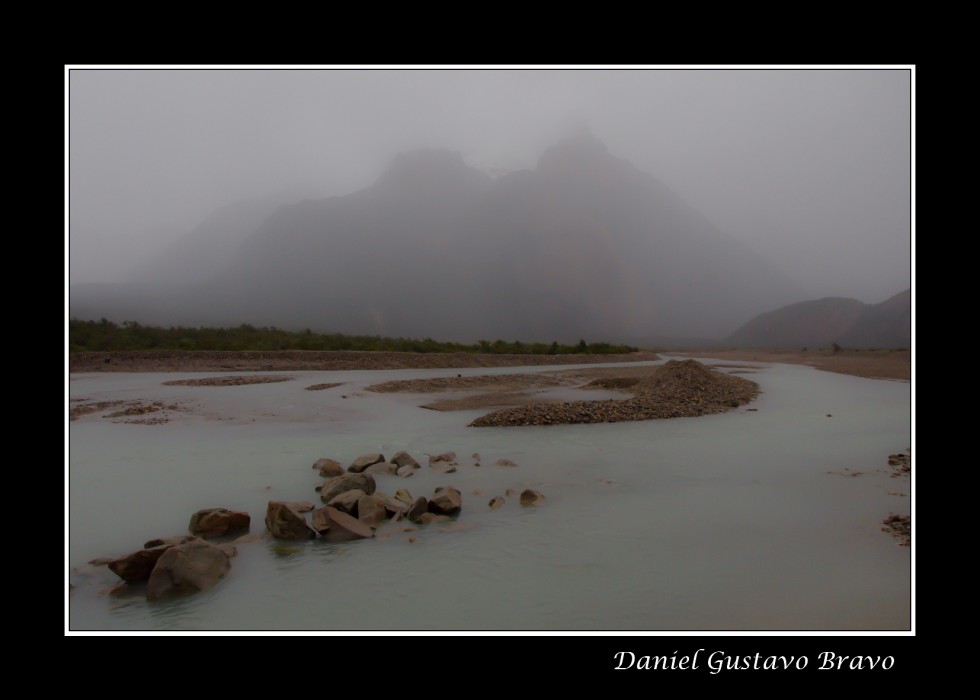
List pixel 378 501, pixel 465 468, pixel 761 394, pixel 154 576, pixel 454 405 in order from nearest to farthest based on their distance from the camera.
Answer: pixel 154 576 → pixel 378 501 → pixel 465 468 → pixel 454 405 → pixel 761 394

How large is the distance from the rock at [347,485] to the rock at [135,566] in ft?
7.50

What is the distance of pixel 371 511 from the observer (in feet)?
18.4

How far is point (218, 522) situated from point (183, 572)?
1369 millimetres

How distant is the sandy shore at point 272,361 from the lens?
2730 cm

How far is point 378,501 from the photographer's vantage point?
5785mm

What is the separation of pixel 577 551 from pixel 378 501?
254 cm

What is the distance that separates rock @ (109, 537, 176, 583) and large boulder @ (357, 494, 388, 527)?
2026 millimetres

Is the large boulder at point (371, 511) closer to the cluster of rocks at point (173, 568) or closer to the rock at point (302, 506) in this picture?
the rock at point (302, 506)

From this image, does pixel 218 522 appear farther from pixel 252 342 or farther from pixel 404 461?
pixel 252 342

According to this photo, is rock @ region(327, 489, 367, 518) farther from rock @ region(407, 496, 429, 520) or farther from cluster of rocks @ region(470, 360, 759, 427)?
cluster of rocks @ region(470, 360, 759, 427)

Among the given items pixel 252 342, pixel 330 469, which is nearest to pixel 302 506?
pixel 330 469

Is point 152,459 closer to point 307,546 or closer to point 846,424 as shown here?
point 307,546

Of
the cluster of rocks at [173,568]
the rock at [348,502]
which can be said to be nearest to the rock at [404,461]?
the rock at [348,502]
